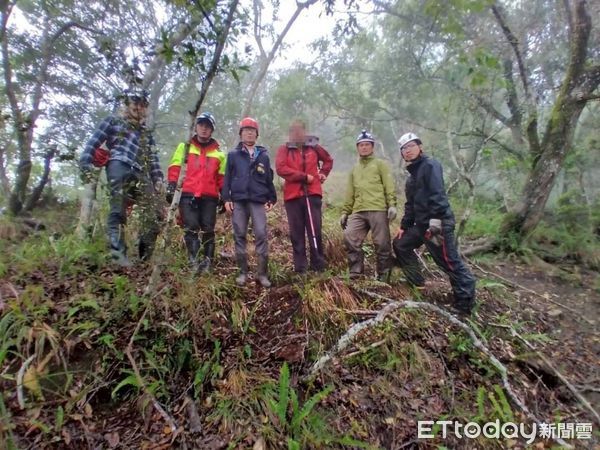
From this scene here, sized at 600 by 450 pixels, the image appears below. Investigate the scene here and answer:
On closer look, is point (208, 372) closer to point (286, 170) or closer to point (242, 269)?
point (242, 269)

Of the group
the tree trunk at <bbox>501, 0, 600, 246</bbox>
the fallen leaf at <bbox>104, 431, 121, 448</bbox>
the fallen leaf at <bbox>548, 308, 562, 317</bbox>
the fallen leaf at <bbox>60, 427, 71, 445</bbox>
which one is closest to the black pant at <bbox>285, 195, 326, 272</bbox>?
the fallen leaf at <bbox>104, 431, 121, 448</bbox>

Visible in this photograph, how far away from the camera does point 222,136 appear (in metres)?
15.9

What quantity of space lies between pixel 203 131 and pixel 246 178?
845 mm

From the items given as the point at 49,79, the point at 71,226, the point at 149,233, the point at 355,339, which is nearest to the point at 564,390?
the point at 355,339

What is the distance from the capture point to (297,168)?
4707 mm

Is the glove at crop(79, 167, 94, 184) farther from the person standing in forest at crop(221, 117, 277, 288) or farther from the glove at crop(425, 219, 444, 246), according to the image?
the glove at crop(425, 219, 444, 246)

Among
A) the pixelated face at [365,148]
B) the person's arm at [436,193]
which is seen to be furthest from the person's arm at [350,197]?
the person's arm at [436,193]

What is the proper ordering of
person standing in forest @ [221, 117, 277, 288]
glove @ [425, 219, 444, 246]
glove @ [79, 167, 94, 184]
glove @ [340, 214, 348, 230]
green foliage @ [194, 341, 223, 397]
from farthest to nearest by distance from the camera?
glove @ [340, 214, 348, 230] < person standing in forest @ [221, 117, 277, 288] < glove @ [425, 219, 444, 246] < glove @ [79, 167, 94, 184] < green foliage @ [194, 341, 223, 397]

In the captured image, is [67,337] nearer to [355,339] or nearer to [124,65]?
[124,65]

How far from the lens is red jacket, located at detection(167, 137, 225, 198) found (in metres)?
4.36

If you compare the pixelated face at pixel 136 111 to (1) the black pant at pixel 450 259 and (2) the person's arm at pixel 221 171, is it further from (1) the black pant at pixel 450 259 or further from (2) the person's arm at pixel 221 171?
(1) the black pant at pixel 450 259

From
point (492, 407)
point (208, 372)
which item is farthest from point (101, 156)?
point (492, 407)

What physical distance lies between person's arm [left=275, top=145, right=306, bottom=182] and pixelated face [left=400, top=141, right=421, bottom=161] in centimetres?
140

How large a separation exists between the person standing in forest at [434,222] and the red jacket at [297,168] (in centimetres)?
119
